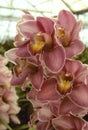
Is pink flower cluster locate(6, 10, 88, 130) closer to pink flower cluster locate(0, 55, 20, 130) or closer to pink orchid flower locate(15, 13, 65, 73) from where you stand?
pink orchid flower locate(15, 13, 65, 73)

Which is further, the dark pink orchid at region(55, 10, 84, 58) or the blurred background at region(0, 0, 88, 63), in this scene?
the blurred background at region(0, 0, 88, 63)

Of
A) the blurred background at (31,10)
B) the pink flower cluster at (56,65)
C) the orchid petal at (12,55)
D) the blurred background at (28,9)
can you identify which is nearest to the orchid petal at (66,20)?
the pink flower cluster at (56,65)

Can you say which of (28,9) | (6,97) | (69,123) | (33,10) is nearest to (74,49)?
(69,123)

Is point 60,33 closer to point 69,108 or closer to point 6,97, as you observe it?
point 69,108

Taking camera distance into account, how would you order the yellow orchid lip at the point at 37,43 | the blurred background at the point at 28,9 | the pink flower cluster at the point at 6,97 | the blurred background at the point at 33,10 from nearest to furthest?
the yellow orchid lip at the point at 37,43 → the pink flower cluster at the point at 6,97 → the blurred background at the point at 33,10 → the blurred background at the point at 28,9

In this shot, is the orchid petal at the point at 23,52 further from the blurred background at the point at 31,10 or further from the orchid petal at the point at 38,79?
the blurred background at the point at 31,10

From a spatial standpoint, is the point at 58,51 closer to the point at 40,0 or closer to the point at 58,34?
the point at 58,34

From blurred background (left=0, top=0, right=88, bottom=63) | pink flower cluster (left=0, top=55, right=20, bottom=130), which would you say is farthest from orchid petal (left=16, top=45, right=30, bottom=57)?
blurred background (left=0, top=0, right=88, bottom=63)
